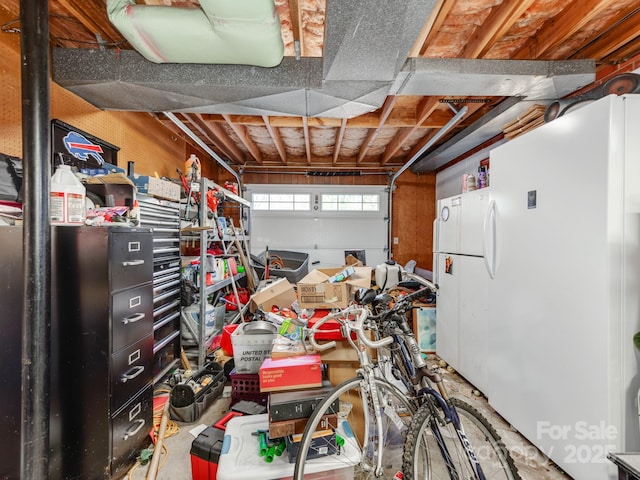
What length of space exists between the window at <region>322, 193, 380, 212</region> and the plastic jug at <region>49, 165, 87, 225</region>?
4405mm

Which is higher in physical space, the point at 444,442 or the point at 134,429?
the point at 444,442

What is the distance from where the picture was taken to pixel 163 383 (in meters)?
2.53

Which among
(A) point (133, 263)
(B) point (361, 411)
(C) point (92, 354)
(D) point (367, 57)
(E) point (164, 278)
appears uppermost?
(D) point (367, 57)

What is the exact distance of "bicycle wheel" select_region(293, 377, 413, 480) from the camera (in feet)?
4.35

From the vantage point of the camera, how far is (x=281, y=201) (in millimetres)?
5652

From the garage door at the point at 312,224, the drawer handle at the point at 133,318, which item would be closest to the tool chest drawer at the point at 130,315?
the drawer handle at the point at 133,318

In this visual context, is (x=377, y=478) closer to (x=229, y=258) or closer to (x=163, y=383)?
(x=163, y=383)

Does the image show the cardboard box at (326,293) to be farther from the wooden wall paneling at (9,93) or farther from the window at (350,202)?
the window at (350,202)

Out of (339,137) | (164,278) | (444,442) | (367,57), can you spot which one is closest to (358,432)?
(444,442)

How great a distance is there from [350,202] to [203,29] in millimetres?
4362

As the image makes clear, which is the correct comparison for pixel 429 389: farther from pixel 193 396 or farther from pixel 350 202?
pixel 350 202

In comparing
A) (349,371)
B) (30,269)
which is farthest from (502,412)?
(30,269)

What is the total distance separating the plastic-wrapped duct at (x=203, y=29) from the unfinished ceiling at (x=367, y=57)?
8.2 inches

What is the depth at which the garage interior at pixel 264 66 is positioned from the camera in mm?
1273
